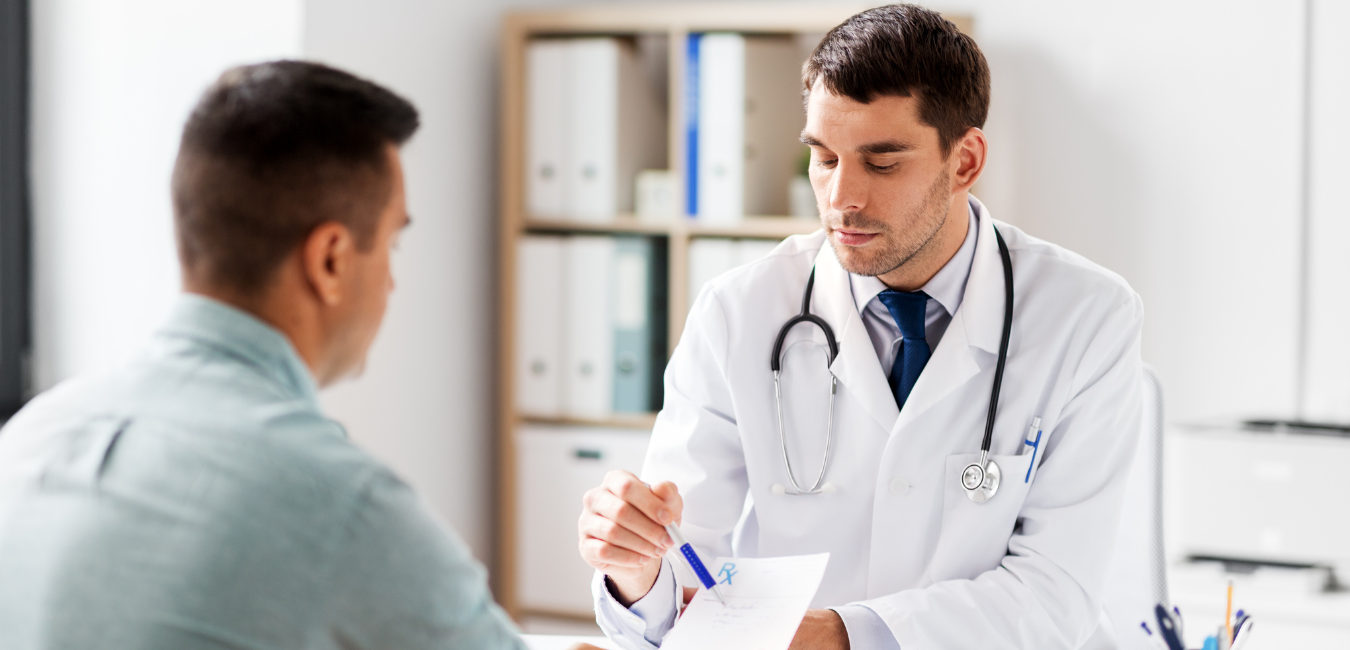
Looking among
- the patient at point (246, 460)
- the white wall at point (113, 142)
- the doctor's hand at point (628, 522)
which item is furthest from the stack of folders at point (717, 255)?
the patient at point (246, 460)

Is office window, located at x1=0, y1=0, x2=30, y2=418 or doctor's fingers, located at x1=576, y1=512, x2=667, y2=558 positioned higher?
office window, located at x1=0, y1=0, x2=30, y2=418

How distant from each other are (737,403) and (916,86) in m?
0.45

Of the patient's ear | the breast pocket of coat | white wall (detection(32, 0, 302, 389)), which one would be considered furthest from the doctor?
white wall (detection(32, 0, 302, 389))

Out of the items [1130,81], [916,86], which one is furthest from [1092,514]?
[1130,81]

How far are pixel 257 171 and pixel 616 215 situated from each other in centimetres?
199

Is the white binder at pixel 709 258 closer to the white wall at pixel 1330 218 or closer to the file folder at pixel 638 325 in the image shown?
the file folder at pixel 638 325

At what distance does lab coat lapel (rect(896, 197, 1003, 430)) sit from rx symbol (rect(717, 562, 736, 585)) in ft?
0.88

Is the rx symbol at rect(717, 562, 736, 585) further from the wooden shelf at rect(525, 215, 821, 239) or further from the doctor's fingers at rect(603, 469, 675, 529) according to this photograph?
the wooden shelf at rect(525, 215, 821, 239)

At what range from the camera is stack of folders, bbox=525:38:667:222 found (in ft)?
8.82

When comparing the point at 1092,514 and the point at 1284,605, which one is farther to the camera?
the point at 1284,605

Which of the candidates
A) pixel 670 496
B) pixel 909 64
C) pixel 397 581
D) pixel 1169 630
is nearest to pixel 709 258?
pixel 909 64

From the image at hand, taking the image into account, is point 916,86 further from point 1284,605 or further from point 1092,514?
point 1284,605

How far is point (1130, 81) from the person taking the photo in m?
2.64

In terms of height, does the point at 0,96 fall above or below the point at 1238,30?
below
